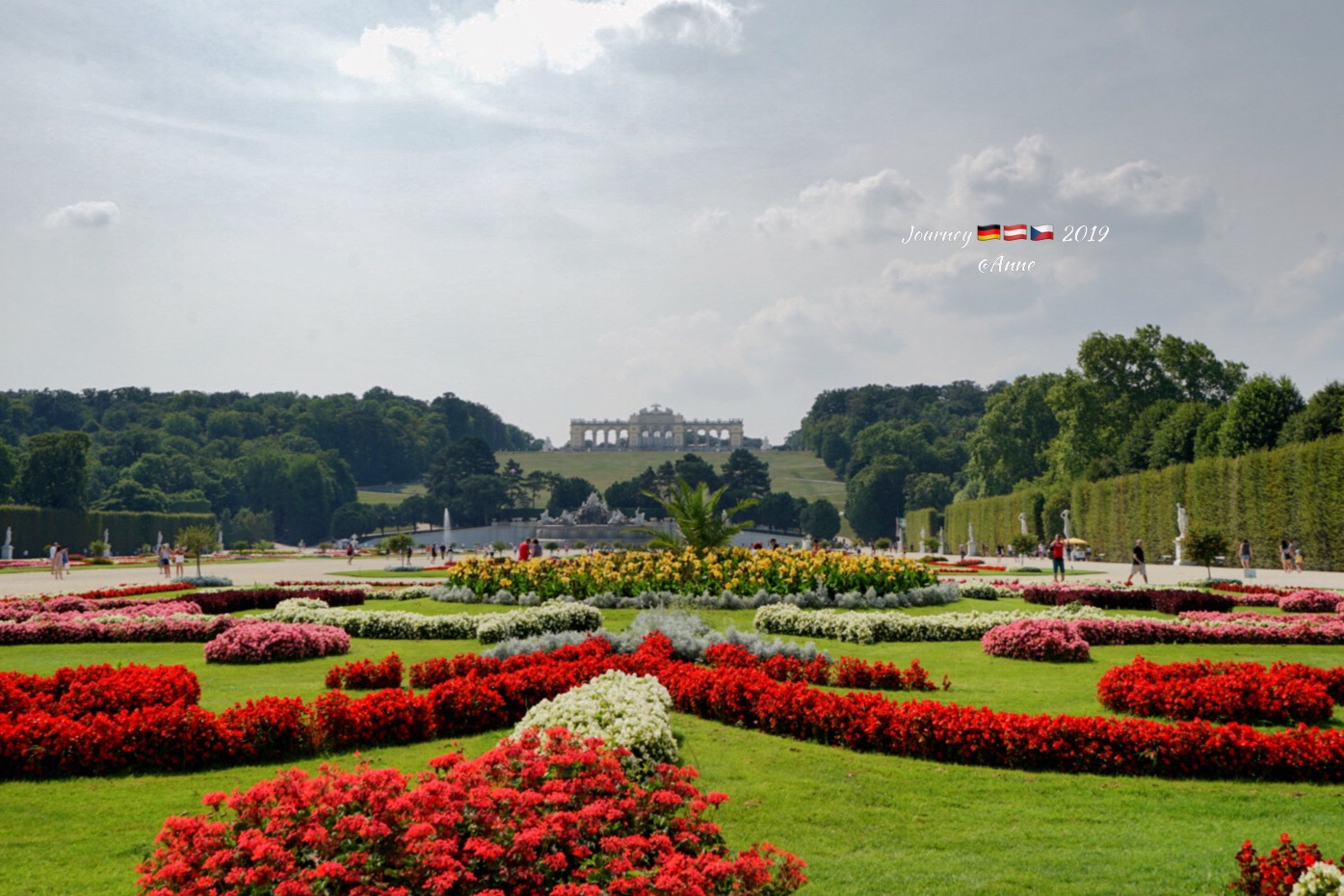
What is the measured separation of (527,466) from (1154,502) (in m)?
115

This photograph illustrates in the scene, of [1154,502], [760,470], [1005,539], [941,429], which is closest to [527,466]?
[760,470]

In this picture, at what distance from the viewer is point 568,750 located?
5.93 meters

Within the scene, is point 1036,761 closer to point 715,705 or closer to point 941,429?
point 715,705

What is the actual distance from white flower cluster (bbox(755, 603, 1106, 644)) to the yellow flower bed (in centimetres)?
334

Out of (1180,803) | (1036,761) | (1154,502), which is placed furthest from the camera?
(1154,502)

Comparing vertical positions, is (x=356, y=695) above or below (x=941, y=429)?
below

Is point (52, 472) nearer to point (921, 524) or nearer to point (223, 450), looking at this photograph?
point (223, 450)

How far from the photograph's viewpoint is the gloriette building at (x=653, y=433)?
191 m

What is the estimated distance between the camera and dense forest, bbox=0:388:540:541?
7212 centimetres

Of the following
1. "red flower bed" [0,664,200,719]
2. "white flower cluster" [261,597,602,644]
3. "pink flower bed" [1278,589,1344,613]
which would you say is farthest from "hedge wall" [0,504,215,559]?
"pink flower bed" [1278,589,1344,613]

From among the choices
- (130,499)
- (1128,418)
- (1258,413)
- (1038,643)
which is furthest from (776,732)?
(130,499)

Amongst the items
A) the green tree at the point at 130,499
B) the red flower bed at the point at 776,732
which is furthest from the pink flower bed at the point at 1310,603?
the green tree at the point at 130,499

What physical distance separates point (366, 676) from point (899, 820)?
6.41 metres

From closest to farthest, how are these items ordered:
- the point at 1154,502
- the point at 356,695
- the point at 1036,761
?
the point at 1036,761 < the point at 356,695 < the point at 1154,502
